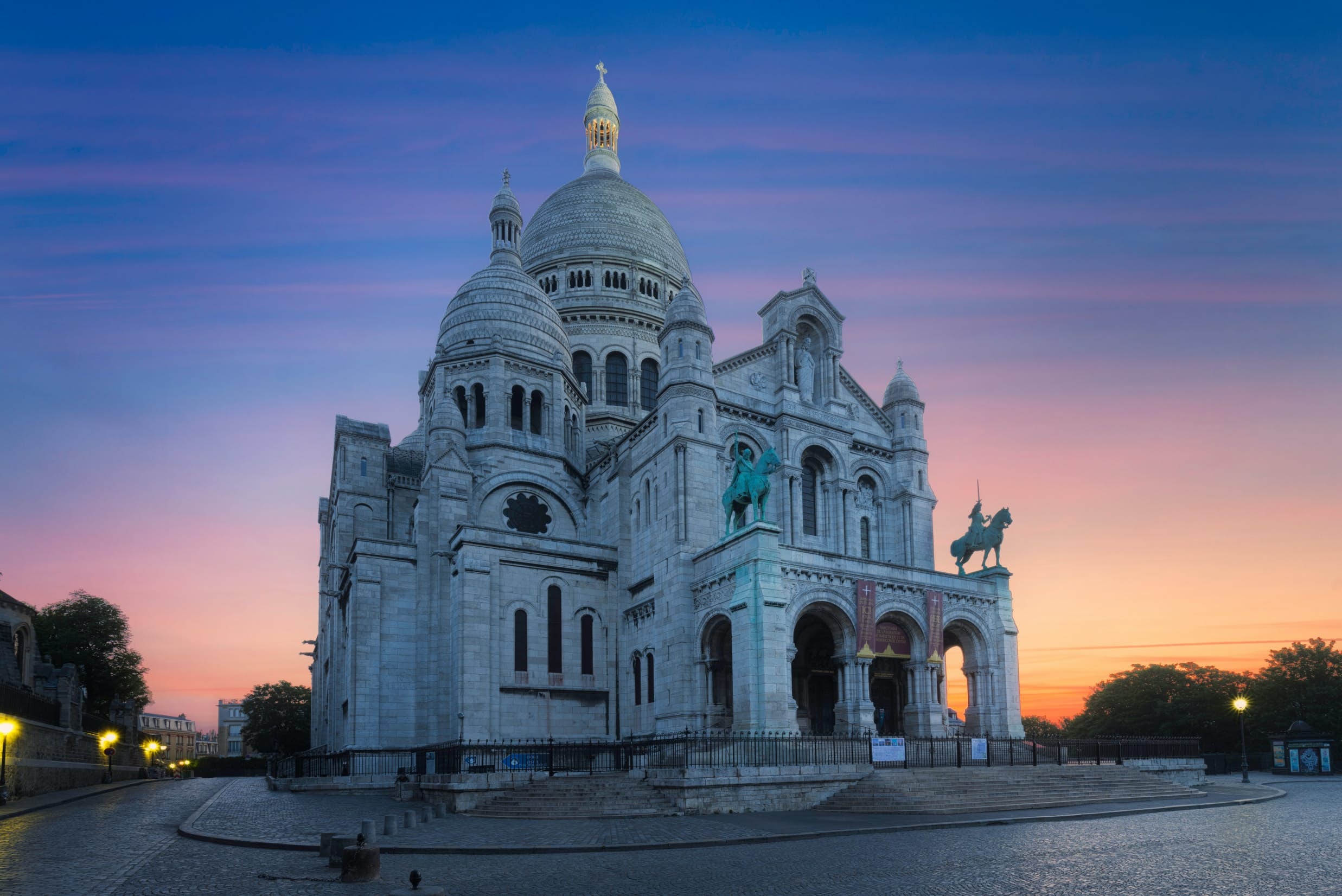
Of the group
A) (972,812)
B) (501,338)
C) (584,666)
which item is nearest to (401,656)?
(584,666)

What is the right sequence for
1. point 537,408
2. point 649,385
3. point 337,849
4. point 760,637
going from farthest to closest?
point 649,385
point 537,408
point 760,637
point 337,849

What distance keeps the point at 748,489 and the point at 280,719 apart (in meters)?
61.7

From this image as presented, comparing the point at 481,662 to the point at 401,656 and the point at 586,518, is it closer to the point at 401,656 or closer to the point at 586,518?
the point at 401,656

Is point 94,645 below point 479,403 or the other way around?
below

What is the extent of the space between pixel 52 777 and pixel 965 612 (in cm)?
3801

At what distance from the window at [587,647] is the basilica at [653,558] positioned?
0.31 feet

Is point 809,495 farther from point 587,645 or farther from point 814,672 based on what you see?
point 587,645

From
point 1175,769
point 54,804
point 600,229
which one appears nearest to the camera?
point 54,804

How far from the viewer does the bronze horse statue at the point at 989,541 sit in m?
42.2

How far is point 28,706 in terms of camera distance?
37.7 metres

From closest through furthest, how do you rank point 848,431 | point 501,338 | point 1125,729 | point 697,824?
point 697,824
point 848,431
point 501,338
point 1125,729

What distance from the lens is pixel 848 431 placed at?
1837 inches

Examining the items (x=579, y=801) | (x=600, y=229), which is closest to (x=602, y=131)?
(x=600, y=229)

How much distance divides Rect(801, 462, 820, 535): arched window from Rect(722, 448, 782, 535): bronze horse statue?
7.70 m
